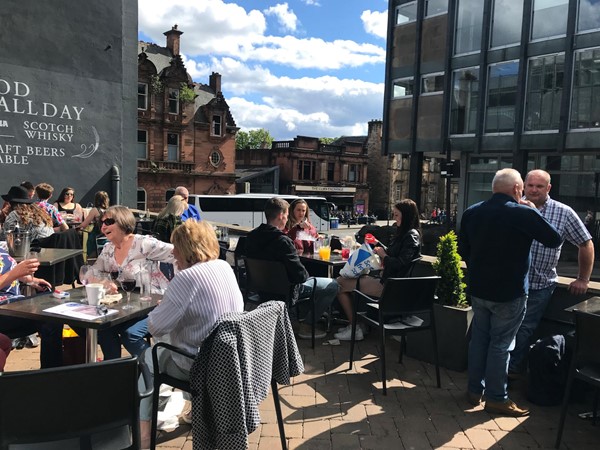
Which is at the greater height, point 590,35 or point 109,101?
point 590,35

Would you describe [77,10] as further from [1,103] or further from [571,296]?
[571,296]

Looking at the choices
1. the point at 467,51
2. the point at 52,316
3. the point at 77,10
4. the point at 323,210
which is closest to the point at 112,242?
the point at 52,316

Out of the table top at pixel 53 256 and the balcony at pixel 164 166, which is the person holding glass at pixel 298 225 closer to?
the table top at pixel 53 256

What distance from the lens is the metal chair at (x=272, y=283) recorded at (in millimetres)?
4566

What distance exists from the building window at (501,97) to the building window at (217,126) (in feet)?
74.7

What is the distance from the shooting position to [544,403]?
3.77 metres

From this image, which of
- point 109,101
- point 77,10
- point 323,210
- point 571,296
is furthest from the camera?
point 323,210

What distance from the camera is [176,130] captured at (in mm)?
35312

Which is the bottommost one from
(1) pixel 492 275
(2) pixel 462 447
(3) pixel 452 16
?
(2) pixel 462 447

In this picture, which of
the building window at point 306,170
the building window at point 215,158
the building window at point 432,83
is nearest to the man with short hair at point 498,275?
the building window at point 432,83

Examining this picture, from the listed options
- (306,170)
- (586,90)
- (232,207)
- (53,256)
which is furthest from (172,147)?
(53,256)

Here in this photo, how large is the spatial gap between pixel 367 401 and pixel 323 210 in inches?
911

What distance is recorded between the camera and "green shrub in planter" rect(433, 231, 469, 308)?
448 cm

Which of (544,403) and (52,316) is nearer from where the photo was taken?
(52,316)
